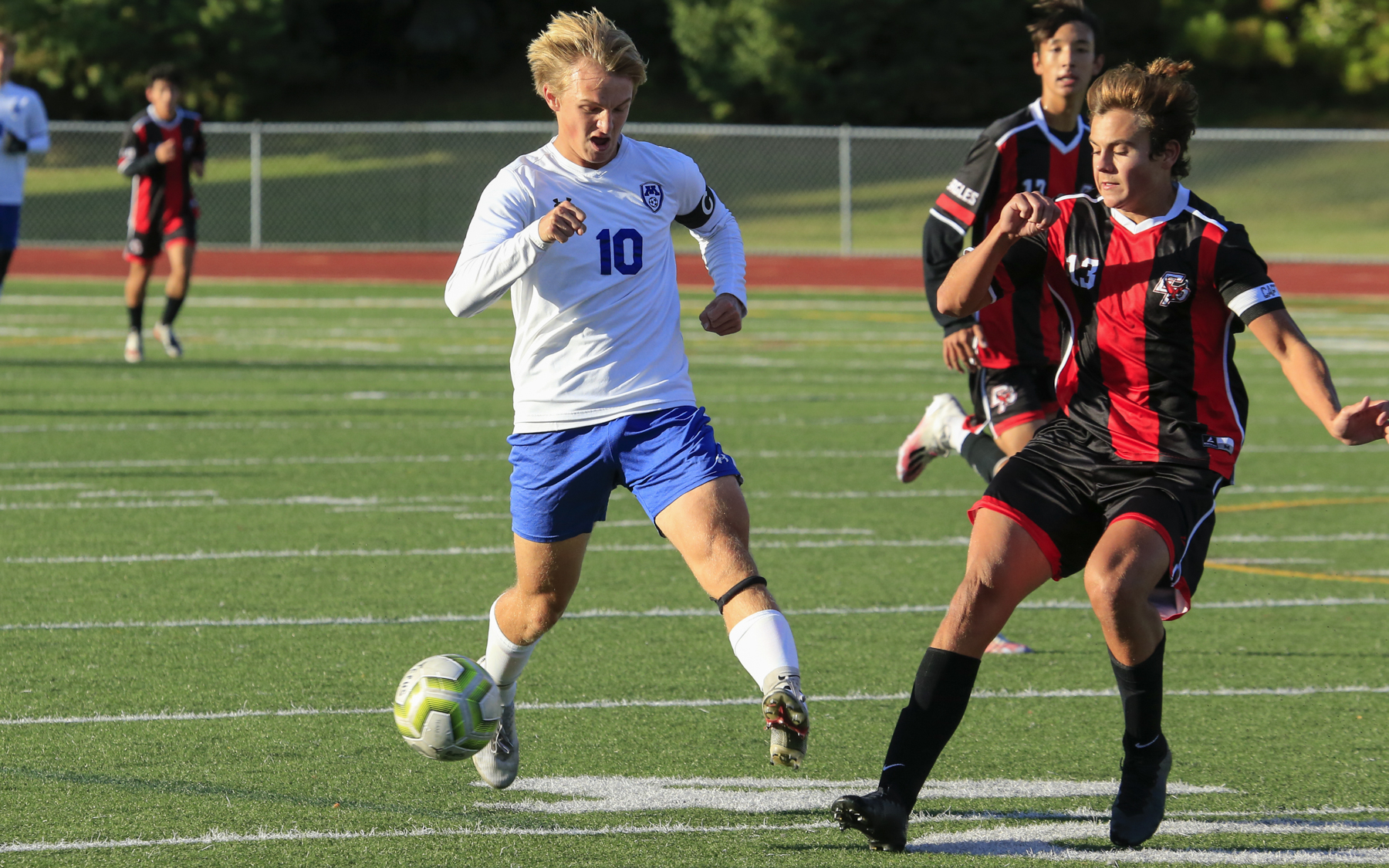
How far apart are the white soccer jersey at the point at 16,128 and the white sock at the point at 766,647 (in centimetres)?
1120

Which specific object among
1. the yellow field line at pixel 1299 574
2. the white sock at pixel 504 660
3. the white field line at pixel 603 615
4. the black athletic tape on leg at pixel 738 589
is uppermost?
the black athletic tape on leg at pixel 738 589

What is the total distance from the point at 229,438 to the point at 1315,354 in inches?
329

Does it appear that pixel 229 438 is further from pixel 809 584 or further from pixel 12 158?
pixel 809 584

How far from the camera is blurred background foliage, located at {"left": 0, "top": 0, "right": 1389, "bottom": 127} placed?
135 ft

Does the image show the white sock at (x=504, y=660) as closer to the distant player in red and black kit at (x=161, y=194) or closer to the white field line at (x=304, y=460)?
the white field line at (x=304, y=460)

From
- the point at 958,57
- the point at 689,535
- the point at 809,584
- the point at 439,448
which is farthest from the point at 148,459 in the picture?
the point at 958,57

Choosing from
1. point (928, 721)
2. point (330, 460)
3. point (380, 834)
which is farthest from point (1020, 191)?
point (330, 460)

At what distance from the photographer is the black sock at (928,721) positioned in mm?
4195

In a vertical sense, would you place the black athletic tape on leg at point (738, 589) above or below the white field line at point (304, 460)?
above

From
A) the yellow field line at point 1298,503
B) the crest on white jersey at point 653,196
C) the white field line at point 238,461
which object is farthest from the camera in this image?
the white field line at point 238,461

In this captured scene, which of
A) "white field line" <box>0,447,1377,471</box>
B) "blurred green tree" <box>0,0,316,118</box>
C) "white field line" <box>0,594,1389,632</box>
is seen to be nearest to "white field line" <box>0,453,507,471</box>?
"white field line" <box>0,447,1377,471</box>

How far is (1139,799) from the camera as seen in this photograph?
4.23 metres

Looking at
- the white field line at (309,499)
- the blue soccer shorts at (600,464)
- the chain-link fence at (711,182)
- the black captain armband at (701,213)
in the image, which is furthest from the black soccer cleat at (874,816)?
the chain-link fence at (711,182)

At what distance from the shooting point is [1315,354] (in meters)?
4.27
